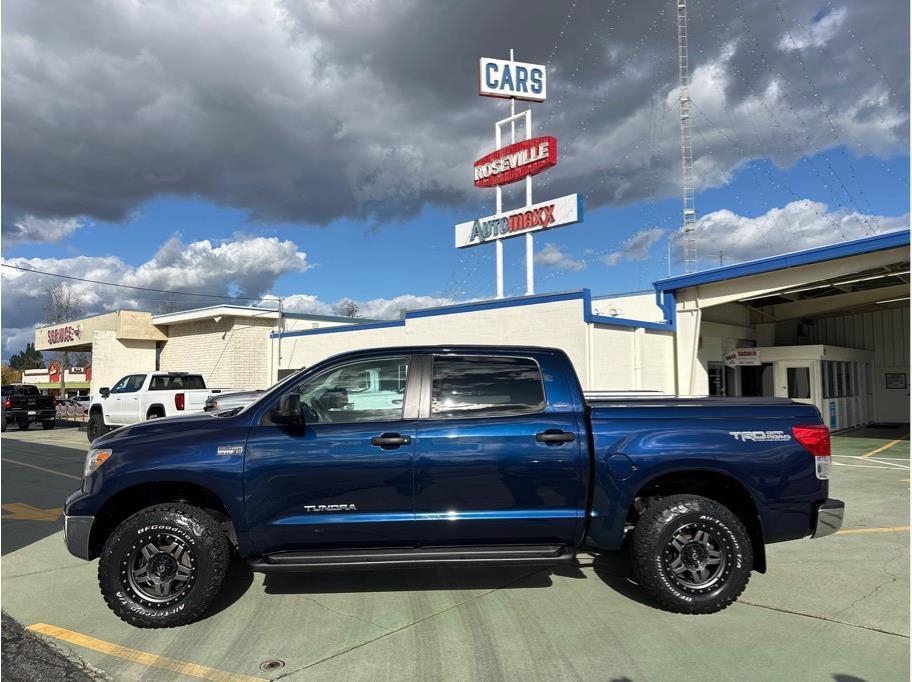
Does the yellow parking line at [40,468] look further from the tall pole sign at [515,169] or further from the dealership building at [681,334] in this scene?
Answer: the tall pole sign at [515,169]

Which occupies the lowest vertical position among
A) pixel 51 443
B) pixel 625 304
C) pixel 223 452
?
pixel 51 443

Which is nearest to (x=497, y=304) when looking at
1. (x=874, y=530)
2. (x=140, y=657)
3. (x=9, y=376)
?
(x=874, y=530)

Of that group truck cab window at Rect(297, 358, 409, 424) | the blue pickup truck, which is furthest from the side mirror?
truck cab window at Rect(297, 358, 409, 424)

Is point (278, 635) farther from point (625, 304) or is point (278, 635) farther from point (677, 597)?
point (625, 304)

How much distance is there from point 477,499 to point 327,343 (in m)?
19.7

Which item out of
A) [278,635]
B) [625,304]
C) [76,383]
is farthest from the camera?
[76,383]

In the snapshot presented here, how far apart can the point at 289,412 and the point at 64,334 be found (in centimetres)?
3545

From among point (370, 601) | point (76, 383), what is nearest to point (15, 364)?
point (76, 383)

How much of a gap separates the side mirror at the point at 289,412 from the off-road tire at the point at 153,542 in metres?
0.89

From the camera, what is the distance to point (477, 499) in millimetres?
4258

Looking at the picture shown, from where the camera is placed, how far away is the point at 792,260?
49.2ft

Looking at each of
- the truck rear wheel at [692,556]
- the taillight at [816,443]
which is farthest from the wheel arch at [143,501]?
the taillight at [816,443]

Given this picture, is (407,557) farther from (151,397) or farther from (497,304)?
(151,397)

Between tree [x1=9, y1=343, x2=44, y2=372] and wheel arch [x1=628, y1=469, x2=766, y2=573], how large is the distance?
4813 inches
